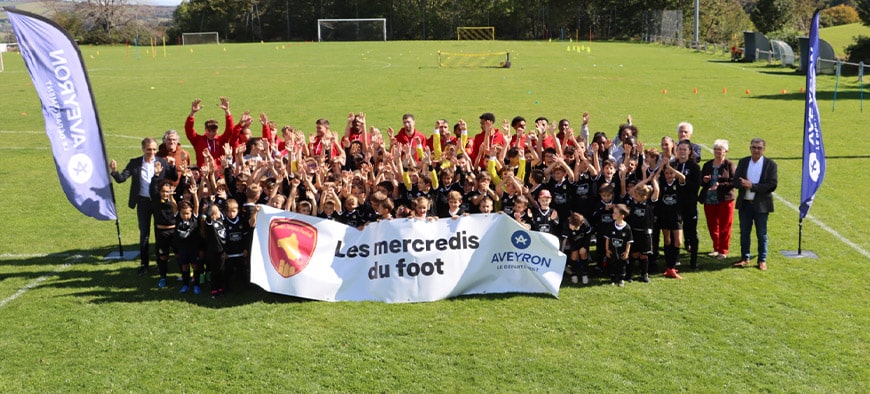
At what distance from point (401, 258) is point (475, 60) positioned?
125ft

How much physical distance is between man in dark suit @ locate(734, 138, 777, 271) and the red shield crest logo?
5.69 m

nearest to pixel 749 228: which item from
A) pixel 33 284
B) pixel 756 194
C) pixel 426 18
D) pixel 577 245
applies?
pixel 756 194

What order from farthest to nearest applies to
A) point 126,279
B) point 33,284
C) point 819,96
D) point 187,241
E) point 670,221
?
1. point 819,96
2. point 126,279
3. point 33,284
4. point 670,221
5. point 187,241

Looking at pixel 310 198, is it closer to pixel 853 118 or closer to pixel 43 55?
pixel 43 55

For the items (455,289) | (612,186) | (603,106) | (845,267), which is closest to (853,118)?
(603,106)

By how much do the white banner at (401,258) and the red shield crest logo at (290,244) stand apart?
0.01 meters

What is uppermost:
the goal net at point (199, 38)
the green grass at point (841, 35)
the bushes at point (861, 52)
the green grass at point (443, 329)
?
the goal net at point (199, 38)

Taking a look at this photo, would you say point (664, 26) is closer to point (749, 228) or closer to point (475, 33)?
point (475, 33)

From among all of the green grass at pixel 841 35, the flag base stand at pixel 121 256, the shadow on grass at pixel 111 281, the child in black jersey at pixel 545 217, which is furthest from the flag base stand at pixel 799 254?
the green grass at pixel 841 35

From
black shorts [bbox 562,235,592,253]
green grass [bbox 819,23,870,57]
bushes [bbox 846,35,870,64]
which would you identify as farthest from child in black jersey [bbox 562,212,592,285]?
green grass [bbox 819,23,870,57]

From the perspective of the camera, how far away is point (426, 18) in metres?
78.1

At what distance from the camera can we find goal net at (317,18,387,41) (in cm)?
7369

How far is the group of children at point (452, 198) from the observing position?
9.14 m

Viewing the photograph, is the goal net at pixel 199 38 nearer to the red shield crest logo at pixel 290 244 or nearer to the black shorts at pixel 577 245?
the red shield crest logo at pixel 290 244
